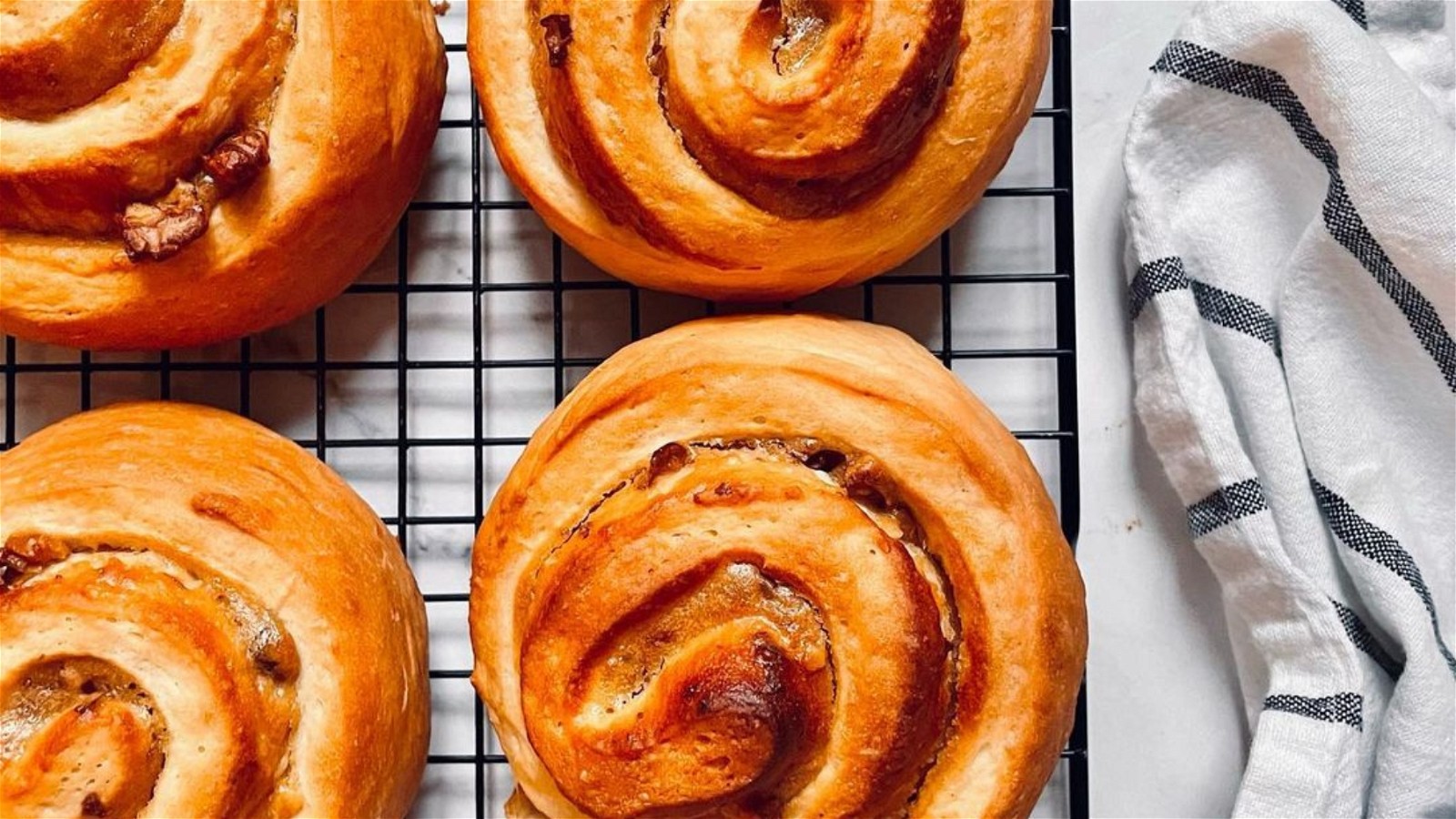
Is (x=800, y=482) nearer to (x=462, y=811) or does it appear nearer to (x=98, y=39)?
(x=462, y=811)

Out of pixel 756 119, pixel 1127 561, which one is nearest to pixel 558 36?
pixel 756 119

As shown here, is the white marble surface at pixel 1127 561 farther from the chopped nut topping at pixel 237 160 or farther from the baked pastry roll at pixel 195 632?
the chopped nut topping at pixel 237 160

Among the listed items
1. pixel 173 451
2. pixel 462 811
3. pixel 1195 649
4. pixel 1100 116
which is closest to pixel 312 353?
pixel 173 451

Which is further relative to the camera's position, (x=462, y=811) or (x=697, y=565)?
(x=462, y=811)

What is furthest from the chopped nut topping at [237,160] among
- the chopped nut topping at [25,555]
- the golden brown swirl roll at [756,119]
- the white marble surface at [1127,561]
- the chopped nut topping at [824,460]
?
the white marble surface at [1127,561]

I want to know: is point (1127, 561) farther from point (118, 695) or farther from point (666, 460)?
point (118, 695)

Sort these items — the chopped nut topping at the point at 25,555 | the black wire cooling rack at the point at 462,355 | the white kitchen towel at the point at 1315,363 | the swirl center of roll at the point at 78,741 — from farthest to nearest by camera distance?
the black wire cooling rack at the point at 462,355 < the white kitchen towel at the point at 1315,363 < the chopped nut topping at the point at 25,555 < the swirl center of roll at the point at 78,741

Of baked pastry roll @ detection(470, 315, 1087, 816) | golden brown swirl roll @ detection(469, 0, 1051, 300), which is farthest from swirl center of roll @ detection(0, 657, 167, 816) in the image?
golden brown swirl roll @ detection(469, 0, 1051, 300)
